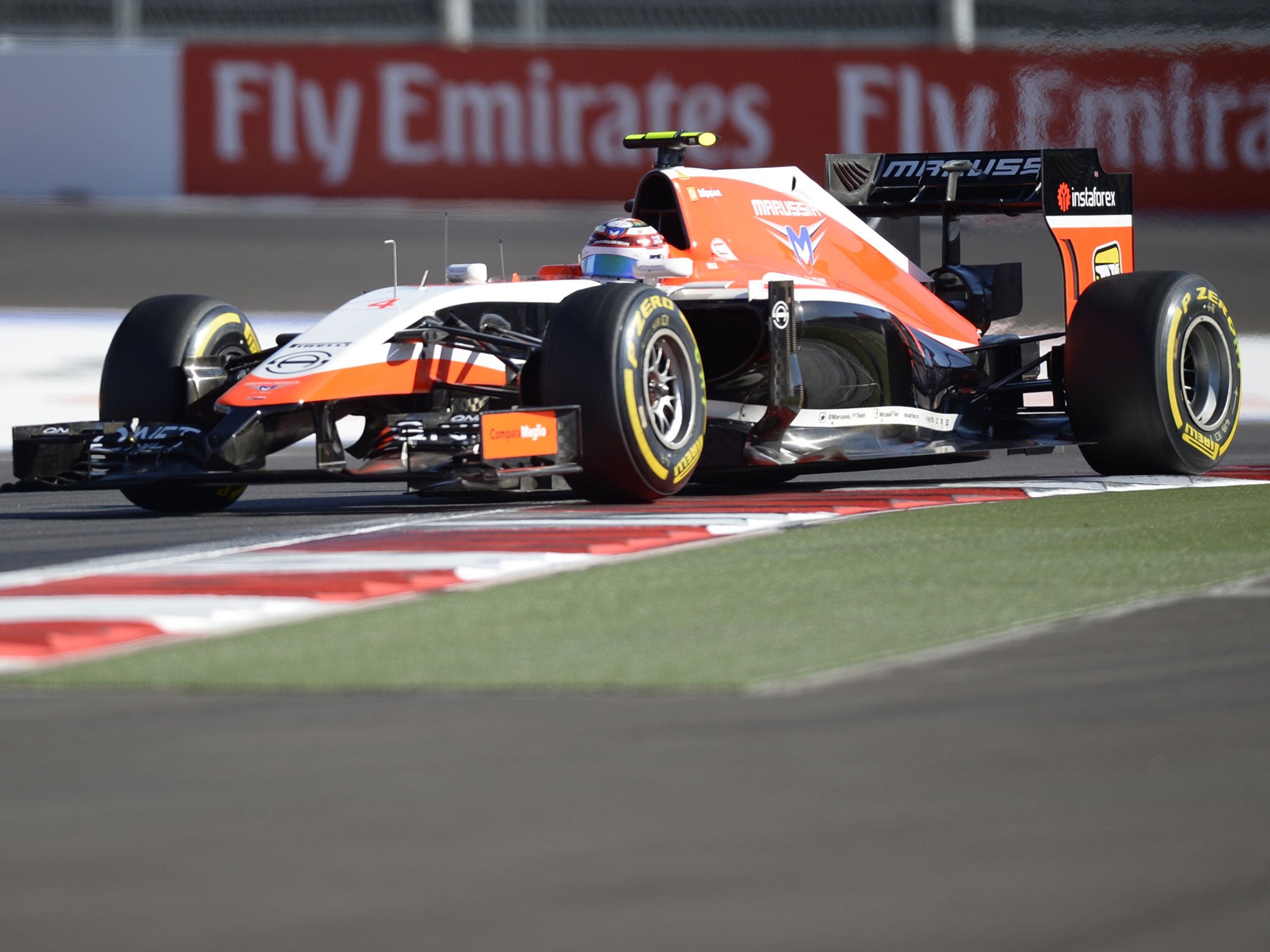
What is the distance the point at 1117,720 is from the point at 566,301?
458 centimetres

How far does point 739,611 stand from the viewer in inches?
240

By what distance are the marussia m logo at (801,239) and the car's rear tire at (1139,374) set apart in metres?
1.25

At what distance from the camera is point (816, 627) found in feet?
19.0

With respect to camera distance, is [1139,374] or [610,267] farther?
[1139,374]

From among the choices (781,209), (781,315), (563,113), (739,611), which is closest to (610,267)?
(781,315)

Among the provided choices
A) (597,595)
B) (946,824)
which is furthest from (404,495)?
(946,824)

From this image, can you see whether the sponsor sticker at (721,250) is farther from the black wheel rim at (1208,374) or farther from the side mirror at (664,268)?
the black wheel rim at (1208,374)

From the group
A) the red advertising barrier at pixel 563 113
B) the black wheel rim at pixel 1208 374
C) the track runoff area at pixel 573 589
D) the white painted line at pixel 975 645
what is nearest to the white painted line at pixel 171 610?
the track runoff area at pixel 573 589

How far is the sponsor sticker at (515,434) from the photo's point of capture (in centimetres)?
851

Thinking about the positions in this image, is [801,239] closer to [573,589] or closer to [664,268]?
[664,268]

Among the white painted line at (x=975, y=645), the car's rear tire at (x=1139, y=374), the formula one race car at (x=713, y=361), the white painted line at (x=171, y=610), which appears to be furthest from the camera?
the car's rear tire at (x=1139, y=374)

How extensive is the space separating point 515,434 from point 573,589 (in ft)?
6.71

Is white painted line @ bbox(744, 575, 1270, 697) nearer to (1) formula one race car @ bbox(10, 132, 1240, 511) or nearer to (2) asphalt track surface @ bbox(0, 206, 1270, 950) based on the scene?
(2) asphalt track surface @ bbox(0, 206, 1270, 950)

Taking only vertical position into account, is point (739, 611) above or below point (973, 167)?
below
